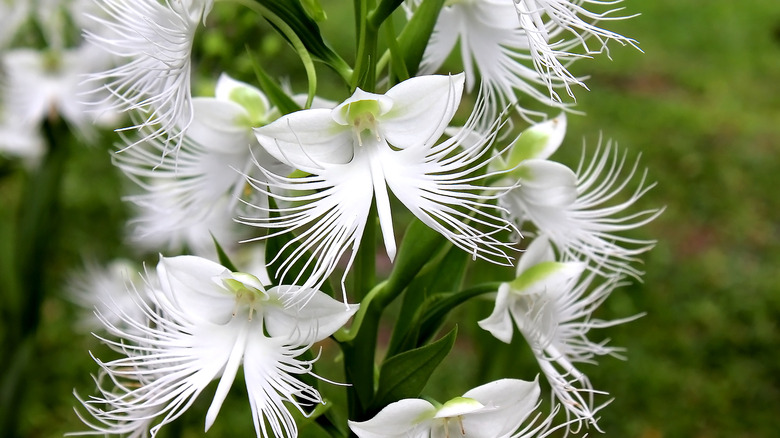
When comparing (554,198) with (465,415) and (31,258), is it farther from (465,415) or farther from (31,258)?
(31,258)

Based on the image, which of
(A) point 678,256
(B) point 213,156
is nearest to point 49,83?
(B) point 213,156

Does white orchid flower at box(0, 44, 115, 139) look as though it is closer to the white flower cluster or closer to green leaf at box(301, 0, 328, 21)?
the white flower cluster

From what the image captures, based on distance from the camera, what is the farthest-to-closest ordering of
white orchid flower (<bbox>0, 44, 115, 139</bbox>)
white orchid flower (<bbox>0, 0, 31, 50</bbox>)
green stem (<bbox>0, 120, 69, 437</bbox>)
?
white orchid flower (<bbox>0, 0, 31, 50</bbox>)
white orchid flower (<bbox>0, 44, 115, 139</bbox>)
green stem (<bbox>0, 120, 69, 437</bbox>)

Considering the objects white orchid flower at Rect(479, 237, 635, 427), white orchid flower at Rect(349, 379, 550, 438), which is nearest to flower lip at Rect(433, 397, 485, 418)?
white orchid flower at Rect(349, 379, 550, 438)

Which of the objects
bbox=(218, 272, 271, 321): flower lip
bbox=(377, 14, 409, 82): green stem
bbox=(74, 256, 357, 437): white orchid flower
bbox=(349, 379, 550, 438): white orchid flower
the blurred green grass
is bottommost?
the blurred green grass

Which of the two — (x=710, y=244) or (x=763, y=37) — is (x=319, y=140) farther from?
(x=763, y=37)

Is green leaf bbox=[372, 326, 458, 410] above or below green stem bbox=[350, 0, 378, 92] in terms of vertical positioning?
below

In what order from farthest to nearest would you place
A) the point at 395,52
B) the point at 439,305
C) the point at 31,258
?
Result: the point at 31,258, the point at 439,305, the point at 395,52
